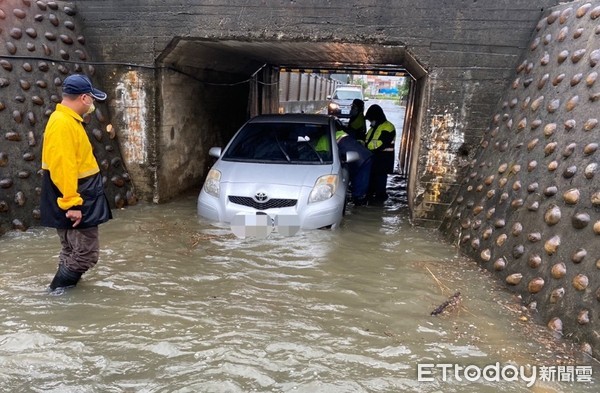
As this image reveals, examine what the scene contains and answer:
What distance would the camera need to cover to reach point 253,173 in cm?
611

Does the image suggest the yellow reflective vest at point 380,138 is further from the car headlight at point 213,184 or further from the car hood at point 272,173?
the car headlight at point 213,184

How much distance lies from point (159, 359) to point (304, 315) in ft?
4.11

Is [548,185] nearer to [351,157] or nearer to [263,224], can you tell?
[351,157]

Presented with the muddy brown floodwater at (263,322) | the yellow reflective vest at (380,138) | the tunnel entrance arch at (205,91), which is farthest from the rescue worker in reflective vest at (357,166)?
the muddy brown floodwater at (263,322)

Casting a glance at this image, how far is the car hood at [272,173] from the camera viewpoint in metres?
5.94

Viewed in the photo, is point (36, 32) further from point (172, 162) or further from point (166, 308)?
point (166, 308)

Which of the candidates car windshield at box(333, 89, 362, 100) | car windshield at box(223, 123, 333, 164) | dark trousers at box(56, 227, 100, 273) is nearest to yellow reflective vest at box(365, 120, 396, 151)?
car windshield at box(223, 123, 333, 164)

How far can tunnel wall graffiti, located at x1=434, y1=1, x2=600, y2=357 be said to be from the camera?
3.78m

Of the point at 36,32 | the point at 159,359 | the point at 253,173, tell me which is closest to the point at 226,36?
the point at 253,173

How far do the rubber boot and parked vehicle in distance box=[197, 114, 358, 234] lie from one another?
2.05 m

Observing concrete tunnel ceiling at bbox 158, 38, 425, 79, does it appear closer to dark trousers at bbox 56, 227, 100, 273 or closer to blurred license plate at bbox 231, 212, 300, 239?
blurred license plate at bbox 231, 212, 300, 239

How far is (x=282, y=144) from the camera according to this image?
689 centimetres
